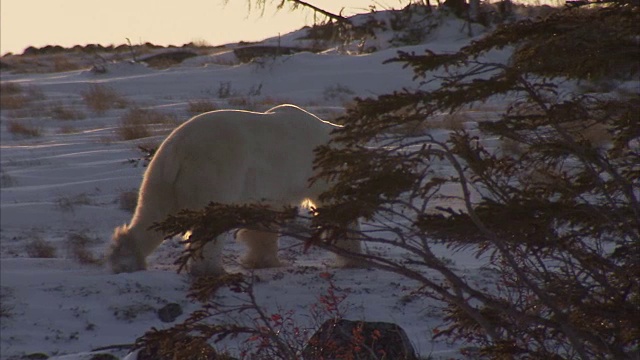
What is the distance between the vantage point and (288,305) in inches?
323

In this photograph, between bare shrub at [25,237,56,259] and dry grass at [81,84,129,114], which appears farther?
dry grass at [81,84,129,114]

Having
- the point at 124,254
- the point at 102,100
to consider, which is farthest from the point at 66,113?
the point at 124,254

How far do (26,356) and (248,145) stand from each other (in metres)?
2.57

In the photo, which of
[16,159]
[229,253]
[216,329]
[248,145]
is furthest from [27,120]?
[216,329]

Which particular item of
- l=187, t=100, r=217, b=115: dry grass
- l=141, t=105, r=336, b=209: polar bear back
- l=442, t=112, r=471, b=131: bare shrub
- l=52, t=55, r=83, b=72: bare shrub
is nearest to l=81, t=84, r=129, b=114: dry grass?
l=187, t=100, r=217, b=115: dry grass

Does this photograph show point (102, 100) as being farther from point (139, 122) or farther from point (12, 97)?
point (139, 122)

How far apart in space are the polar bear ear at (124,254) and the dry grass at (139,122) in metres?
8.29

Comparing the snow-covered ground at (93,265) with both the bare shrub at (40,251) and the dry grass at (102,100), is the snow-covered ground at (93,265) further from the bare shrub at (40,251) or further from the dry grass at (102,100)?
the dry grass at (102,100)

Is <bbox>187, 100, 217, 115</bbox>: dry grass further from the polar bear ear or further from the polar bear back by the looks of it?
the polar bear ear

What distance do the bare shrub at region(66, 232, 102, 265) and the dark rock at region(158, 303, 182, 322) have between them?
166 centimetres

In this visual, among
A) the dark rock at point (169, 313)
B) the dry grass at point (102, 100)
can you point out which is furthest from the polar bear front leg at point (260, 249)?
the dry grass at point (102, 100)

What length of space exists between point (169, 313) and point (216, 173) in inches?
47.0

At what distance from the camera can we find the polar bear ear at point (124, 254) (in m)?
8.89

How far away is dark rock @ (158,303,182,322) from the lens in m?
7.94
